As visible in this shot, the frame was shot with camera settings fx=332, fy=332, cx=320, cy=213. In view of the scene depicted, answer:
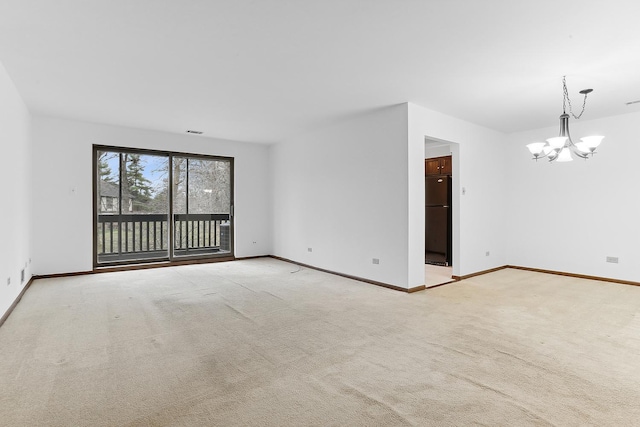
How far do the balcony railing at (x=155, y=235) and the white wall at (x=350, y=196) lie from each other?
71.0 inches

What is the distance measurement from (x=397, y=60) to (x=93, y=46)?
8.89 ft

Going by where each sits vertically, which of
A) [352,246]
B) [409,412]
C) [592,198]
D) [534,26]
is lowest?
[409,412]

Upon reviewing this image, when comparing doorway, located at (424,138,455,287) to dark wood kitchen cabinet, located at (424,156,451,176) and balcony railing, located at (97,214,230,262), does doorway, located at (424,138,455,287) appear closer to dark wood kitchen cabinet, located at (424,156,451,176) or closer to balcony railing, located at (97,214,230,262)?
dark wood kitchen cabinet, located at (424,156,451,176)

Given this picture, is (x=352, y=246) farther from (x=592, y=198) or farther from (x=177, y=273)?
(x=592, y=198)

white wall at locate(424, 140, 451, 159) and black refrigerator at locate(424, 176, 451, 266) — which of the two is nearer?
black refrigerator at locate(424, 176, 451, 266)

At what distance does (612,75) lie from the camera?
345 cm

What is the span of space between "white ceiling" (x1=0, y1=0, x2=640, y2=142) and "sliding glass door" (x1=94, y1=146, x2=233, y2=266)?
166cm

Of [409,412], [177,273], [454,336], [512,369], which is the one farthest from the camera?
[177,273]

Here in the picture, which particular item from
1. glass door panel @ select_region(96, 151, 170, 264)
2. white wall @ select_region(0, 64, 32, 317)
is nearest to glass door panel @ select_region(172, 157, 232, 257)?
glass door panel @ select_region(96, 151, 170, 264)

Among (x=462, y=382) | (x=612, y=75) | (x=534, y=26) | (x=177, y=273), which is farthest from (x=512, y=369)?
(x=177, y=273)

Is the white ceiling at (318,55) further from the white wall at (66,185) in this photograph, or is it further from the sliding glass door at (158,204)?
the sliding glass door at (158,204)

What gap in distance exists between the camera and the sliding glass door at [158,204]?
6.36 metres

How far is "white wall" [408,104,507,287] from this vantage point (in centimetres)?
450

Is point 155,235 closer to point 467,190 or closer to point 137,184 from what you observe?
point 137,184
